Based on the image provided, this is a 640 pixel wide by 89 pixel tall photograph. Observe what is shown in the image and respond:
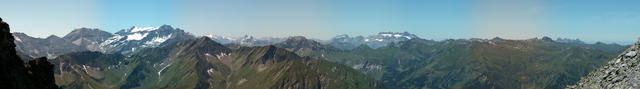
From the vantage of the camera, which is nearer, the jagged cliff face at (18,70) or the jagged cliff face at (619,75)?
the jagged cliff face at (619,75)

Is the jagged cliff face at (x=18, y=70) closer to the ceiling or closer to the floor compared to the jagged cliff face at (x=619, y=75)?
closer to the floor

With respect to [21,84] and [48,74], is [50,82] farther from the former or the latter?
[21,84]

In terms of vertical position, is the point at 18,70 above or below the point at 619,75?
below

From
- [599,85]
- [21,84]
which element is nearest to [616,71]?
[599,85]

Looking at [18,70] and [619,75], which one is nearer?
[619,75]
